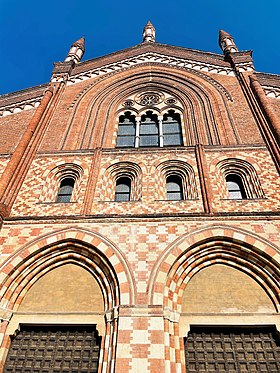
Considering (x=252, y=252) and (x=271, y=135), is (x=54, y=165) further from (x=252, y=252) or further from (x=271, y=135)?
(x=271, y=135)

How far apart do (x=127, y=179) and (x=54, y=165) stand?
8.93 ft

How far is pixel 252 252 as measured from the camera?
8172mm

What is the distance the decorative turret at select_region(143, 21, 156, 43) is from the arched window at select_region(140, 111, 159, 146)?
1008cm

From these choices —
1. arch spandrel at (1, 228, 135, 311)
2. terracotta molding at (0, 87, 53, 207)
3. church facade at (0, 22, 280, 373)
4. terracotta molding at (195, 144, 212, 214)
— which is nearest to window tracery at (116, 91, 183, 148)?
church facade at (0, 22, 280, 373)

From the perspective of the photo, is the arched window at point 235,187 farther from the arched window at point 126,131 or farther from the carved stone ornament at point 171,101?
the carved stone ornament at point 171,101

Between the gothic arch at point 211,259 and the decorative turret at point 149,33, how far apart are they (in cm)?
1798

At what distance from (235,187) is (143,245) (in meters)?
4.11

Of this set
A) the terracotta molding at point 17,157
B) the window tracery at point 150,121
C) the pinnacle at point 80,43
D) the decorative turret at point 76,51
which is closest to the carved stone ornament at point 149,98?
the window tracery at point 150,121

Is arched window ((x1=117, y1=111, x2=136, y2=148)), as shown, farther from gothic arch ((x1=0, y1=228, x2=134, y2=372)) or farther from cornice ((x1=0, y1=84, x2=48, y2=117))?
gothic arch ((x1=0, y1=228, x2=134, y2=372))

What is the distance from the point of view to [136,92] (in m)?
15.9

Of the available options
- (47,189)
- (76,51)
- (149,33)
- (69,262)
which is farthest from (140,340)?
(149,33)

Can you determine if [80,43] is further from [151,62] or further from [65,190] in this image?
[65,190]

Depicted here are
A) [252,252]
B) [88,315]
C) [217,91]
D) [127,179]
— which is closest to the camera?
[88,315]

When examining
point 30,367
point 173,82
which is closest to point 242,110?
point 173,82
